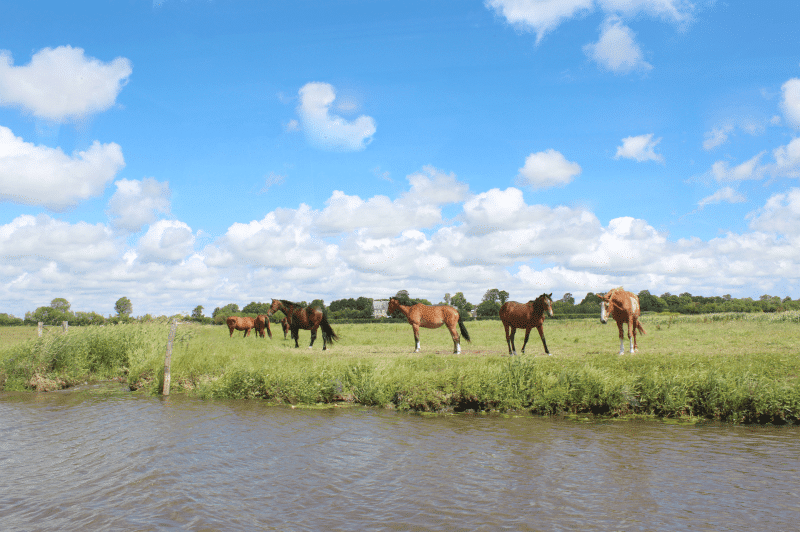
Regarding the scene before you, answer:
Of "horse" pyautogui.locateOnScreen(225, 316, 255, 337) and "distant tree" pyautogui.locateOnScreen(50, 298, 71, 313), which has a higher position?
"distant tree" pyautogui.locateOnScreen(50, 298, 71, 313)

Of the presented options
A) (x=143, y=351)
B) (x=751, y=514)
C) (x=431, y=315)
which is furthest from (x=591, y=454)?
(x=143, y=351)

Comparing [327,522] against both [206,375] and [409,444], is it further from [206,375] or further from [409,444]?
[206,375]

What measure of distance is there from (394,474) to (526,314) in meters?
11.5

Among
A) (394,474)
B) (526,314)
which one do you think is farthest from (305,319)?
(394,474)

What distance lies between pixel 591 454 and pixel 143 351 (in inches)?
653

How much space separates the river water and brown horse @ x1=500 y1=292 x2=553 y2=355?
21.6 feet

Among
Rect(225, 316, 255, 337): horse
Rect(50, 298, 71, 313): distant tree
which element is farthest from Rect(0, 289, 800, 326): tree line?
Rect(225, 316, 255, 337): horse

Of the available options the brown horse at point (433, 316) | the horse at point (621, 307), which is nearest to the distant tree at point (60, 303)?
the brown horse at point (433, 316)

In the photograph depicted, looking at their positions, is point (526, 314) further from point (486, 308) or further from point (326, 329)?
point (486, 308)

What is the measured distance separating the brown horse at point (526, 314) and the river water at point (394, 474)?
21.6 feet

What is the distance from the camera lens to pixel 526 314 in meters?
17.8

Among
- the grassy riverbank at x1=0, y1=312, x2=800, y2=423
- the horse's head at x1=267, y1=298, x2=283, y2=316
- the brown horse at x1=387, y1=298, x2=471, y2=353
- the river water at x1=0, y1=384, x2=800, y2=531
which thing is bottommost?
the river water at x1=0, y1=384, x2=800, y2=531

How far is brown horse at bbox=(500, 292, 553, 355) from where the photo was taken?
17.1m

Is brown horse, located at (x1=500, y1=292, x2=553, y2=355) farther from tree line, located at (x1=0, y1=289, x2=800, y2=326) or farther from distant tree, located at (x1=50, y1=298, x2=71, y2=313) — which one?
distant tree, located at (x1=50, y1=298, x2=71, y2=313)
